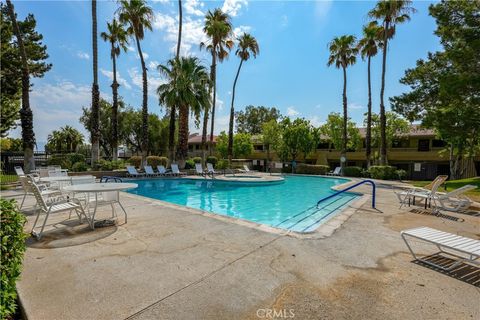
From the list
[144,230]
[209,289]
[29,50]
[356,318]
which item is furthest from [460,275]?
[29,50]

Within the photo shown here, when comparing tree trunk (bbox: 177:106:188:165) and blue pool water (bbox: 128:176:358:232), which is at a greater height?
tree trunk (bbox: 177:106:188:165)

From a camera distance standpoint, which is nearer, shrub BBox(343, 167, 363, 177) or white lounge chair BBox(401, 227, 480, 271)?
white lounge chair BBox(401, 227, 480, 271)

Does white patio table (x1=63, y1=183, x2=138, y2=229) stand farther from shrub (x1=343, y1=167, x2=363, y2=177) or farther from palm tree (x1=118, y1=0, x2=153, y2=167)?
shrub (x1=343, y1=167, x2=363, y2=177)

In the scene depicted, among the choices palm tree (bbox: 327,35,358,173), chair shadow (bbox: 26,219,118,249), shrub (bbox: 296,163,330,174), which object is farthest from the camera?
palm tree (bbox: 327,35,358,173)

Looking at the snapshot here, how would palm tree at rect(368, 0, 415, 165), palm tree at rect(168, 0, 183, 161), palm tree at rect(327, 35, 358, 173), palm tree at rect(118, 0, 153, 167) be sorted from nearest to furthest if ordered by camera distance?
1. palm tree at rect(118, 0, 153, 167)
2. palm tree at rect(168, 0, 183, 161)
3. palm tree at rect(368, 0, 415, 165)
4. palm tree at rect(327, 35, 358, 173)

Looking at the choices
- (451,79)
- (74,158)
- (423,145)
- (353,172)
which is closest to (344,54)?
(353,172)

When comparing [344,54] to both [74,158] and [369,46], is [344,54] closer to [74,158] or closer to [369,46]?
[369,46]

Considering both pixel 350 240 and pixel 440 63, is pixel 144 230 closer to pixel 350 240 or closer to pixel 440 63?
pixel 350 240

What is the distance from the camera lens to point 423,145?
30844 millimetres

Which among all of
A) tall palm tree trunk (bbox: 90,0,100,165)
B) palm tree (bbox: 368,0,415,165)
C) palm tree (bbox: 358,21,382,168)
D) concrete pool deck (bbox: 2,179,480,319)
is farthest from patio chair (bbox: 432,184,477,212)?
tall palm tree trunk (bbox: 90,0,100,165)

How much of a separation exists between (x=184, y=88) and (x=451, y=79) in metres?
16.3

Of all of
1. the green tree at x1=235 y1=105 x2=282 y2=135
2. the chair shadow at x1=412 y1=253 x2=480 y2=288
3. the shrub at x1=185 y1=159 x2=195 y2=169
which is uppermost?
the green tree at x1=235 y1=105 x2=282 y2=135

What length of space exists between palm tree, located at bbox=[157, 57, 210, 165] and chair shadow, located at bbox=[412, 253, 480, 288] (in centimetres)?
1843

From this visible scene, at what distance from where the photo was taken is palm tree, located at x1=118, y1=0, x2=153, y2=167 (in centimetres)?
1958
